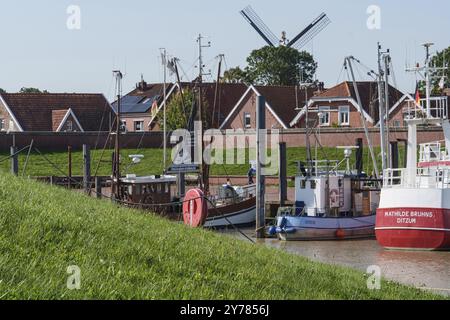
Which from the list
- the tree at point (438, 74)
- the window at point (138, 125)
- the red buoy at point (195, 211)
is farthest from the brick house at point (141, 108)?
the red buoy at point (195, 211)

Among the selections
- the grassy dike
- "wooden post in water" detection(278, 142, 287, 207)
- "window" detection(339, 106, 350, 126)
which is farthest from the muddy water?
"window" detection(339, 106, 350, 126)

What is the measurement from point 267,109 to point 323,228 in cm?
3514

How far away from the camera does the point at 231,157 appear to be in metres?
61.7

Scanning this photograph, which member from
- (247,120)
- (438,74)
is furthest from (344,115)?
(438,74)

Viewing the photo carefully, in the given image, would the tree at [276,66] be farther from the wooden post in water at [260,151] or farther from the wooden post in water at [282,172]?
the wooden post in water at [260,151]

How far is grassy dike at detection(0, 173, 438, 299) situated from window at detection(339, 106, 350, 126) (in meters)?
53.4

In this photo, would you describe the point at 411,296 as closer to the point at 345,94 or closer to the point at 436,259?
the point at 436,259

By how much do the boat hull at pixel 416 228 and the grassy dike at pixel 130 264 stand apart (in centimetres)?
1531

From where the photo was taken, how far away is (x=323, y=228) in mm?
38688

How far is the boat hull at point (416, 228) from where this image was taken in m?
31.3

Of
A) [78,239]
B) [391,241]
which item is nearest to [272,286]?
[78,239]

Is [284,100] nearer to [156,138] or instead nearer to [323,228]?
[156,138]

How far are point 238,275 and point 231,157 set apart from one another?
4926 cm
